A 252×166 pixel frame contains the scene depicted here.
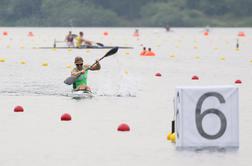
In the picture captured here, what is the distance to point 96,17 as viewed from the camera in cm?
12875

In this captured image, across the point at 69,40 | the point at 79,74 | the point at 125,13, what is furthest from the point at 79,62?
the point at 125,13

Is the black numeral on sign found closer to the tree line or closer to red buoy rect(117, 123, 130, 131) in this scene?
red buoy rect(117, 123, 130, 131)

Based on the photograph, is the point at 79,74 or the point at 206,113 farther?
the point at 79,74

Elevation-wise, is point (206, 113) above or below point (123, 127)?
above

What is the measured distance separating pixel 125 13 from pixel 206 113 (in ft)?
373

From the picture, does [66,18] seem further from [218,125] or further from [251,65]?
[218,125]

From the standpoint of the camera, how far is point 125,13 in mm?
129750

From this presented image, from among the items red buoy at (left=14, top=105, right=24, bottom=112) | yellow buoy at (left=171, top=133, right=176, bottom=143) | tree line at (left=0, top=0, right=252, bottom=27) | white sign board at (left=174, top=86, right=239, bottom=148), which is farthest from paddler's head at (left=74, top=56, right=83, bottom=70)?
tree line at (left=0, top=0, right=252, bottom=27)

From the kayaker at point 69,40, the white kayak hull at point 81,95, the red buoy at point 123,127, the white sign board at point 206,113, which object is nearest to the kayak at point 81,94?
the white kayak hull at point 81,95

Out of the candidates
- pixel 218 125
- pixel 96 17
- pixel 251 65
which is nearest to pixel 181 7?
pixel 96 17

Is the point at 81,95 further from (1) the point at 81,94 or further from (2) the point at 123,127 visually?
(2) the point at 123,127

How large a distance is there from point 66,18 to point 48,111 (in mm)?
106755

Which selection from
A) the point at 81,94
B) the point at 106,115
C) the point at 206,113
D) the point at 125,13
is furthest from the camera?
the point at 125,13

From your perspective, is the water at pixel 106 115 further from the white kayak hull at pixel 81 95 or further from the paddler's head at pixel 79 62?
the paddler's head at pixel 79 62
